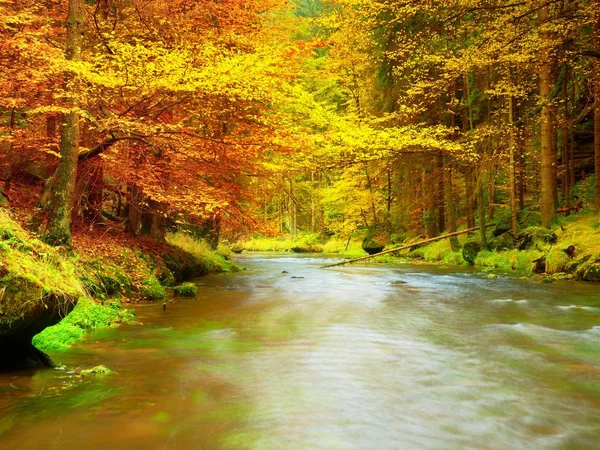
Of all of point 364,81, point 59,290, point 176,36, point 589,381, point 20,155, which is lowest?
point 589,381

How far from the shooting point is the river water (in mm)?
3574

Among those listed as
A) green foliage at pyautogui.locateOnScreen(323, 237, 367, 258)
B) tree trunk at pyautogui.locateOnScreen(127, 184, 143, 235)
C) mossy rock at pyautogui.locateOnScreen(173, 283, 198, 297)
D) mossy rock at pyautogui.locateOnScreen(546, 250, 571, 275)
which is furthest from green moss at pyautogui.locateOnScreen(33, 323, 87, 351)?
green foliage at pyautogui.locateOnScreen(323, 237, 367, 258)

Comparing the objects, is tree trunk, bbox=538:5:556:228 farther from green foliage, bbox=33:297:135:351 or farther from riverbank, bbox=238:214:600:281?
green foliage, bbox=33:297:135:351

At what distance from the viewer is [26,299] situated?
14.1ft

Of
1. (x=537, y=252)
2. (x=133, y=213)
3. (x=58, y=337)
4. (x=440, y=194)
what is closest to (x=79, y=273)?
(x=58, y=337)

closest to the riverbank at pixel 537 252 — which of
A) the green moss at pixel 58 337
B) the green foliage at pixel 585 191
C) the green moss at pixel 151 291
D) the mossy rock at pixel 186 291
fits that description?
the green foliage at pixel 585 191

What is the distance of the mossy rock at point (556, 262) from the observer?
43.1 feet

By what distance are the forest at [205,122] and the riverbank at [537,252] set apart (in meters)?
0.07

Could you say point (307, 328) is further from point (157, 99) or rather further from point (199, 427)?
point (157, 99)

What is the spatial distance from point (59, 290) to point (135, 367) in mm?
1214

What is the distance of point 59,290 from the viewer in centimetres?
464

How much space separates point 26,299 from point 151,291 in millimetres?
5479

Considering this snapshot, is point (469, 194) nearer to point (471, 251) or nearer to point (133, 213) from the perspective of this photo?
point (471, 251)

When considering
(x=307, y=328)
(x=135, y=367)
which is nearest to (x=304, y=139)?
(x=307, y=328)
